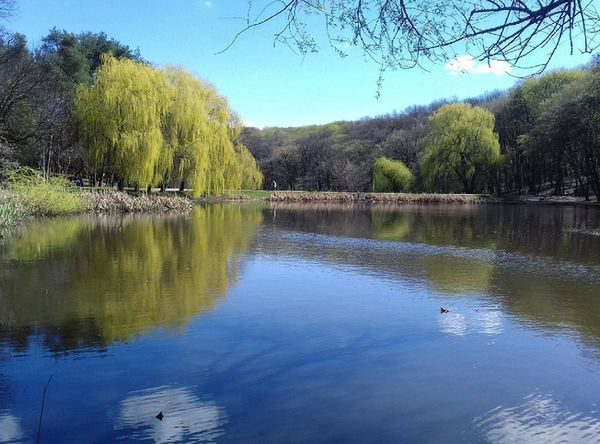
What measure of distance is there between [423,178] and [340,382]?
2087 inches

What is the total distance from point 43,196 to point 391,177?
42.1 meters

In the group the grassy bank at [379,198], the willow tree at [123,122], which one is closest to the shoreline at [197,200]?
the grassy bank at [379,198]

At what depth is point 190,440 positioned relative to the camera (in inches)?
141

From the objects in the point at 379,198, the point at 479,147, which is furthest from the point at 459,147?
the point at 379,198

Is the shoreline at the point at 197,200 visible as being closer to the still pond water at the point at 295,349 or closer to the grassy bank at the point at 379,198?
the grassy bank at the point at 379,198

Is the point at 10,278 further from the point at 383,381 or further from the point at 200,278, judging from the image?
the point at 383,381

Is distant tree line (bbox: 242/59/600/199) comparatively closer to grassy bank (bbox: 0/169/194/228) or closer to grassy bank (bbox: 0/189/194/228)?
grassy bank (bbox: 0/189/194/228)

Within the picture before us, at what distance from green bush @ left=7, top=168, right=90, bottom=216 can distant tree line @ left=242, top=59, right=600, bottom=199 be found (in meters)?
32.8

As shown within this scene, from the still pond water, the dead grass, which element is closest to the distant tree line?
the dead grass

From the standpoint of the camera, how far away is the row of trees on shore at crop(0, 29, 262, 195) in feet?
88.8

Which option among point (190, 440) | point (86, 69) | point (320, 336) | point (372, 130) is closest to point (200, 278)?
point (320, 336)

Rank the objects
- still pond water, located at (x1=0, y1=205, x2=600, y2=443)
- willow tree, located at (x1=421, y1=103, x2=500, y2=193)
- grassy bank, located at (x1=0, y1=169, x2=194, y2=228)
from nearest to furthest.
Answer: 1. still pond water, located at (x1=0, y1=205, x2=600, y2=443)
2. grassy bank, located at (x1=0, y1=169, x2=194, y2=228)
3. willow tree, located at (x1=421, y1=103, x2=500, y2=193)

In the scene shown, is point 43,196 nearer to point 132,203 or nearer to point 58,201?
point 58,201

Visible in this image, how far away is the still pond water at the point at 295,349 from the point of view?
151 inches
